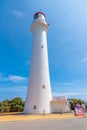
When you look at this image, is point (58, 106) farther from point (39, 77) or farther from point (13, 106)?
point (13, 106)

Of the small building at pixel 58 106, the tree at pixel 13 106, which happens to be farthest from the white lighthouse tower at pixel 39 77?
the tree at pixel 13 106

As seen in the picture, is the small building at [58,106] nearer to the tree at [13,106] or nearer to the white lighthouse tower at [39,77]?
the white lighthouse tower at [39,77]

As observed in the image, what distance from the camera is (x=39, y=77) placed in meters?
22.9

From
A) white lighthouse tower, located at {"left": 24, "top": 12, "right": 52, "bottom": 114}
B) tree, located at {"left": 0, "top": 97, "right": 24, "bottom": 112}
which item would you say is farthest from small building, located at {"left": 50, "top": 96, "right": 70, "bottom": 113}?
tree, located at {"left": 0, "top": 97, "right": 24, "bottom": 112}

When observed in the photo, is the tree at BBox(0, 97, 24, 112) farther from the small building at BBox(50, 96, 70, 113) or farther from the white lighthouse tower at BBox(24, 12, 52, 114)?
the small building at BBox(50, 96, 70, 113)

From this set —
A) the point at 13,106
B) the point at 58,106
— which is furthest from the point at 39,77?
the point at 13,106

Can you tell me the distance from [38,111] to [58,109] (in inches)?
126

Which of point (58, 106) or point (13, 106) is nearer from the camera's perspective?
point (58, 106)

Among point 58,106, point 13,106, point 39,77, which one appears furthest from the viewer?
point 13,106

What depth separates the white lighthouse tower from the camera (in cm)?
2217

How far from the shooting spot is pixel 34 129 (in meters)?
8.74

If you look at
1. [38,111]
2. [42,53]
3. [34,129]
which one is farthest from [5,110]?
[34,129]

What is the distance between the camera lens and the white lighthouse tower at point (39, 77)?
22172 millimetres

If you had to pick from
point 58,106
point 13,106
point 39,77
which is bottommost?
point 58,106
